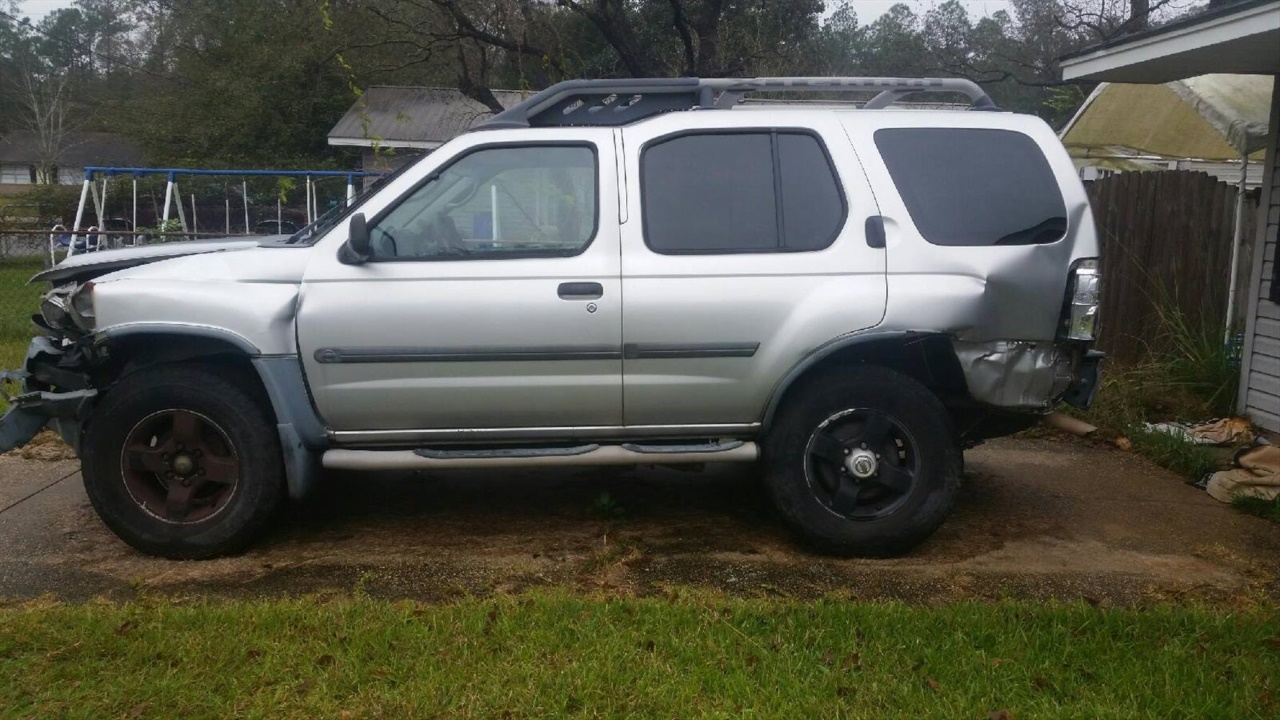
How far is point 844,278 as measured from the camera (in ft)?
16.2

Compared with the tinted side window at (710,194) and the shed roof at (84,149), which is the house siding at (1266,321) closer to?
the tinted side window at (710,194)

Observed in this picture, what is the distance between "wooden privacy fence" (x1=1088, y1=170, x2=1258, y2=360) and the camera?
Answer: 8.59 m

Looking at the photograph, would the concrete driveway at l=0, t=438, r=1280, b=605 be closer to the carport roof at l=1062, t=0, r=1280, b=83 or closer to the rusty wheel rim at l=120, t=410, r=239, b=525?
the rusty wheel rim at l=120, t=410, r=239, b=525

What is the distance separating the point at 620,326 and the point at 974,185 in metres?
1.76

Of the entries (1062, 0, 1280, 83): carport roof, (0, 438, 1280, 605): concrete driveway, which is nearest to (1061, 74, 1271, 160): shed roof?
(1062, 0, 1280, 83): carport roof

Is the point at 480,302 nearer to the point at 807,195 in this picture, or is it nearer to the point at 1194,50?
the point at 807,195

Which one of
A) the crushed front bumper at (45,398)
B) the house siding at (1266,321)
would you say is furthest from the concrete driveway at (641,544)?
the house siding at (1266,321)

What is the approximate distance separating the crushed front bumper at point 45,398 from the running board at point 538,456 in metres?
1.17

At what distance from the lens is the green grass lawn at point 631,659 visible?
361 centimetres

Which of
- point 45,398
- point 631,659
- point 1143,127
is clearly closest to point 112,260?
point 45,398

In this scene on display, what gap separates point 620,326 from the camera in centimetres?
490

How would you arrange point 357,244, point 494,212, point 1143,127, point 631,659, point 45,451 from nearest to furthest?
point 631,659 → point 357,244 → point 494,212 → point 45,451 → point 1143,127

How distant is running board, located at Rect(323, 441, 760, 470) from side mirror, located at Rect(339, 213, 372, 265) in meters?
0.87

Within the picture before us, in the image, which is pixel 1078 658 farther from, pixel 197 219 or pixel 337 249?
pixel 197 219
